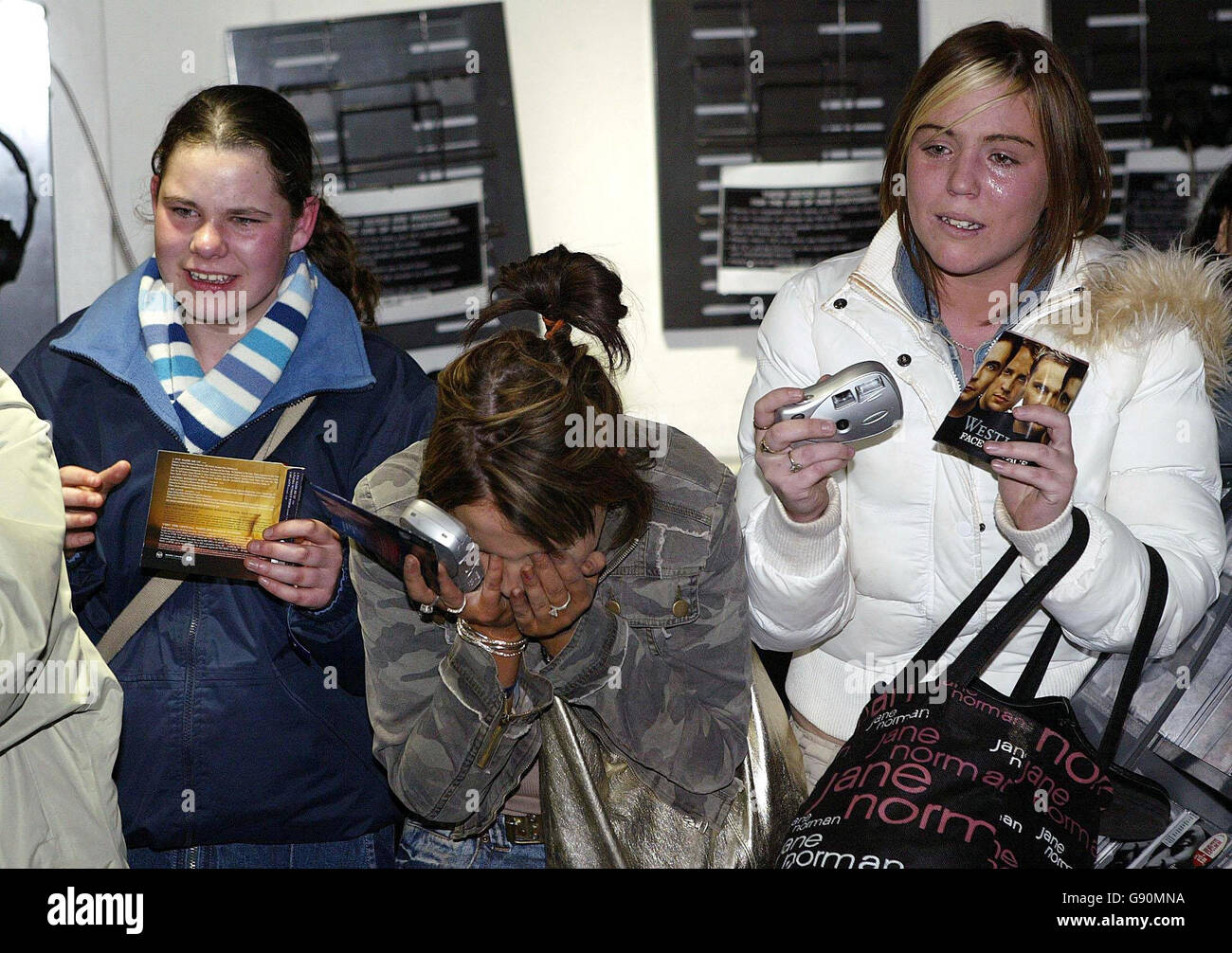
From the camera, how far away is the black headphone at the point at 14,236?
3.11 m

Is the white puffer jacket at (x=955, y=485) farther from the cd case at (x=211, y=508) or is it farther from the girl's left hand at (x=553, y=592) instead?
the cd case at (x=211, y=508)

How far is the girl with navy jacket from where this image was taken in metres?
2.01

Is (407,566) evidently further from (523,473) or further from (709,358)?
(709,358)

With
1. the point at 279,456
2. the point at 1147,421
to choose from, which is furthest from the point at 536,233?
the point at 1147,421

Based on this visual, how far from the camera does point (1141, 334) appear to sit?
6.31 ft

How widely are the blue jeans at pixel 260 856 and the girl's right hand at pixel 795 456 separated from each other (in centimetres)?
97

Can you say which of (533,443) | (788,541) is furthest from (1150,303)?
(533,443)

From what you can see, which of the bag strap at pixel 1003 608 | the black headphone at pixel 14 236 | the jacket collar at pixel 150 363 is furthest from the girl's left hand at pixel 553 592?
the black headphone at pixel 14 236

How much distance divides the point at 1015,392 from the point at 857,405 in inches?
9.4

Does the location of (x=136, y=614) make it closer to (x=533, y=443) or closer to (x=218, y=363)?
(x=218, y=363)

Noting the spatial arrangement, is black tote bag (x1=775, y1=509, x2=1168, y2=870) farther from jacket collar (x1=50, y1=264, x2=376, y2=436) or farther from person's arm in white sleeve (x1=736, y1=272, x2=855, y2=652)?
jacket collar (x1=50, y1=264, x2=376, y2=436)

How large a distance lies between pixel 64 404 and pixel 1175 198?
280 cm

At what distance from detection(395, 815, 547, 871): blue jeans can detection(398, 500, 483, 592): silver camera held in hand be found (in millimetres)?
518

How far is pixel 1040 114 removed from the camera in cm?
194
